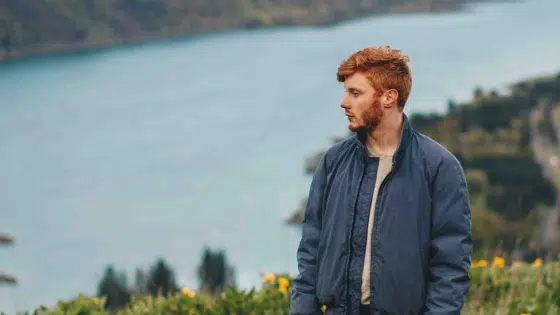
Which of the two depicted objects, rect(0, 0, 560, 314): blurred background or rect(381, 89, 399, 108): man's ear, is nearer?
rect(381, 89, 399, 108): man's ear

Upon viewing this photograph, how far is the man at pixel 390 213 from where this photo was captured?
2320 mm

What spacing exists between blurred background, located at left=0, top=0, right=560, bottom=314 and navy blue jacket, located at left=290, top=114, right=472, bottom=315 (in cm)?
2273

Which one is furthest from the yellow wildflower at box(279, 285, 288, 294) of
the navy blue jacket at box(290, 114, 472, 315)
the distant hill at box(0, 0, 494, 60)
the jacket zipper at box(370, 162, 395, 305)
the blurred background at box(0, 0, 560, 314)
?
the distant hill at box(0, 0, 494, 60)

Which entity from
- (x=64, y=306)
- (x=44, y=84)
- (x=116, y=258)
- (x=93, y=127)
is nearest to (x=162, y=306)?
(x=64, y=306)

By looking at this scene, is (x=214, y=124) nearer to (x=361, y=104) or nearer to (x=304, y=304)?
(x=304, y=304)

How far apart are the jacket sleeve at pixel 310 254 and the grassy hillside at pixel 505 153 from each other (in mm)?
44904

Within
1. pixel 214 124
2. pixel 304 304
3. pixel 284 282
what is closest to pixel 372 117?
pixel 304 304

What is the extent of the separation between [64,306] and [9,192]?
74.8m

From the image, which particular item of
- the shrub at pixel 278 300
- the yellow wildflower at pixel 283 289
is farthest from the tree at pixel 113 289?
the yellow wildflower at pixel 283 289

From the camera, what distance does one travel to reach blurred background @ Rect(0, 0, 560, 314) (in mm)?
59812

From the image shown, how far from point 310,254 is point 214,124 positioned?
90.2m

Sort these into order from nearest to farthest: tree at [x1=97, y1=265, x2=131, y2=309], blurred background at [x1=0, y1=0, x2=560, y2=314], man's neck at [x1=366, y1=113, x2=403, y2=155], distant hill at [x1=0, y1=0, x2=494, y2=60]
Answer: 1. man's neck at [x1=366, y1=113, x2=403, y2=155]
2. tree at [x1=97, y1=265, x2=131, y2=309]
3. blurred background at [x1=0, y1=0, x2=560, y2=314]
4. distant hill at [x1=0, y1=0, x2=494, y2=60]

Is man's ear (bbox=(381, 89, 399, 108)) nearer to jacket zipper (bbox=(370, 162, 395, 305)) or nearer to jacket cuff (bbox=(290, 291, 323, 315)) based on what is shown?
jacket zipper (bbox=(370, 162, 395, 305))

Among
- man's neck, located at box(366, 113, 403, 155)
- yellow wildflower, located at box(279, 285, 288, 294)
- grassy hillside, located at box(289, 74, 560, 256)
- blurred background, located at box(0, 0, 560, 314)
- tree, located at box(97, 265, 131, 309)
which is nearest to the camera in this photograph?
man's neck, located at box(366, 113, 403, 155)
